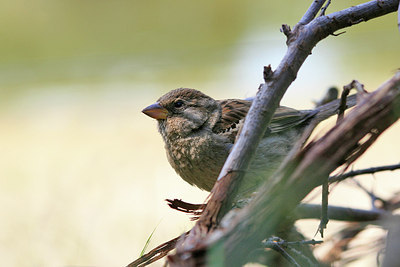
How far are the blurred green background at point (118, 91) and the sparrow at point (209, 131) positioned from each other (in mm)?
974

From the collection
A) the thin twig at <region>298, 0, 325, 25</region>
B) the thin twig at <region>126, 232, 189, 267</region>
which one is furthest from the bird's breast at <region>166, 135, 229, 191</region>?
the thin twig at <region>126, 232, 189, 267</region>

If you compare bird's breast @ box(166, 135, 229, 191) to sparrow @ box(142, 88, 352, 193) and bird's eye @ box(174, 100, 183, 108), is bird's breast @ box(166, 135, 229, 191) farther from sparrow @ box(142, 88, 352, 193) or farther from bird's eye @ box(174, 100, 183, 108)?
bird's eye @ box(174, 100, 183, 108)

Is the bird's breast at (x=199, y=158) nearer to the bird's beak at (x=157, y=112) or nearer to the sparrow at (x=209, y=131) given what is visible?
the sparrow at (x=209, y=131)

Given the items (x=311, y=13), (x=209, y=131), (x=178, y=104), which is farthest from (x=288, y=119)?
(x=311, y=13)

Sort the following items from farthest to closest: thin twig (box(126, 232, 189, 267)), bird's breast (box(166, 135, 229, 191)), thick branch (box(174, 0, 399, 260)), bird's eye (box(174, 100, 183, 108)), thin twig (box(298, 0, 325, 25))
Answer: bird's eye (box(174, 100, 183, 108)), bird's breast (box(166, 135, 229, 191)), thin twig (box(298, 0, 325, 25)), thin twig (box(126, 232, 189, 267)), thick branch (box(174, 0, 399, 260))

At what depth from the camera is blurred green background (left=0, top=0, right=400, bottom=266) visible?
370 centimetres

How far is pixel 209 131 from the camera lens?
8.09 ft

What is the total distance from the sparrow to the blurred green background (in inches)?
38.4

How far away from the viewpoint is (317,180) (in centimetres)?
89

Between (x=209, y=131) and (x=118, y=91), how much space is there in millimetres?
3518

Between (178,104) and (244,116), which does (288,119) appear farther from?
(178,104)

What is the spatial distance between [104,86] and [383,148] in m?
3.10

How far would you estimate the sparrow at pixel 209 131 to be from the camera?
2289 millimetres

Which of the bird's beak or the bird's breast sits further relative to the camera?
the bird's beak
